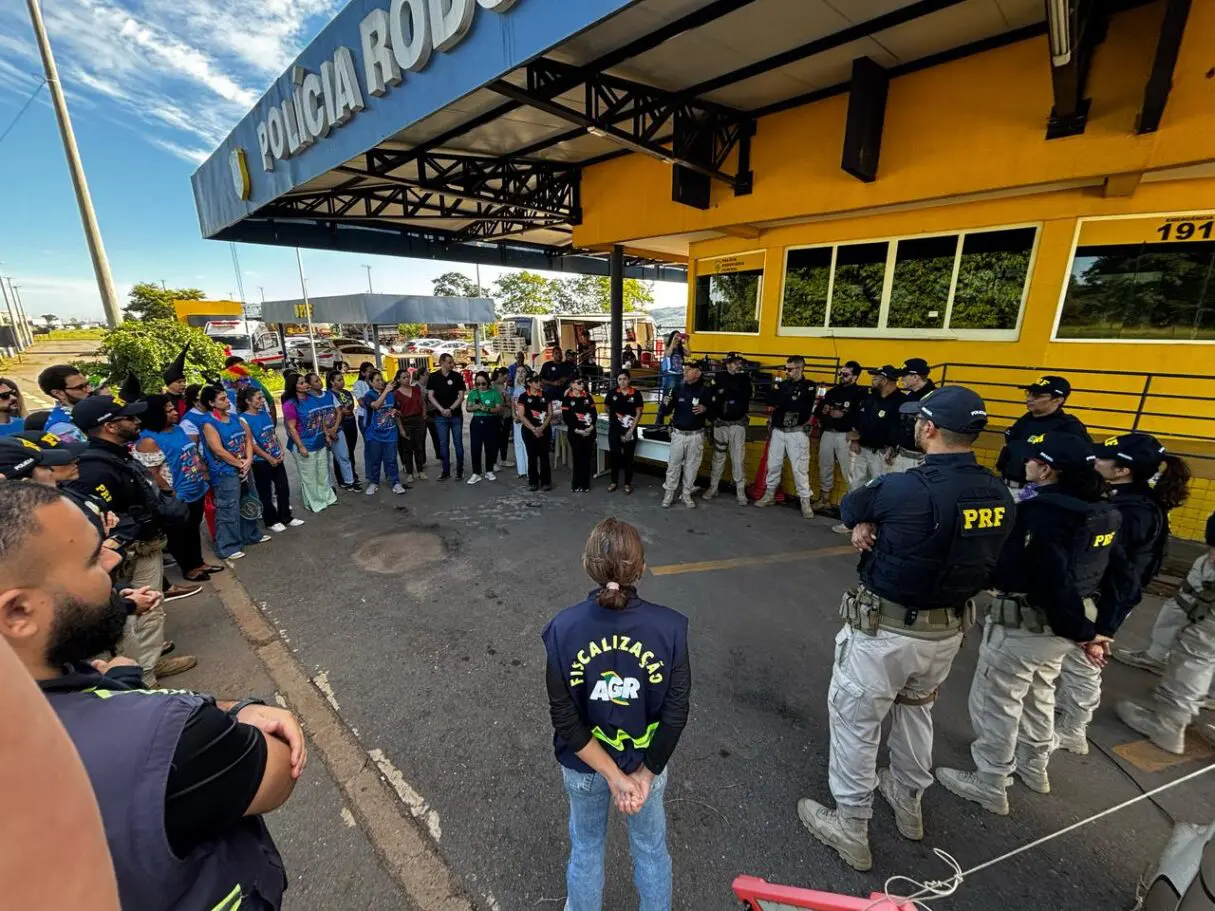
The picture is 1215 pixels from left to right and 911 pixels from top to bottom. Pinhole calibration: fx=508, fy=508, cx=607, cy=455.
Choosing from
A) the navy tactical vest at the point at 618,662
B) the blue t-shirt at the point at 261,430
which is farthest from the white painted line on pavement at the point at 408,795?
the blue t-shirt at the point at 261,430

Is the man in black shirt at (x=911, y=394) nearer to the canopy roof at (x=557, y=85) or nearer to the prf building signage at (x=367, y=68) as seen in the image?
the canopy roof at (x=557, y=85)

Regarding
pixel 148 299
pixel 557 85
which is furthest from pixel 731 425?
pixel 148 299

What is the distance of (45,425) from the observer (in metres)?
4.61

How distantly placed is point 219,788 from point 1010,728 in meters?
3.36

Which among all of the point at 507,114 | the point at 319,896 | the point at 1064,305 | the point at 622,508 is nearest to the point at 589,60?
the point at 507,114

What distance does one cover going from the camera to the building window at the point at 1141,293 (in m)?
6.09

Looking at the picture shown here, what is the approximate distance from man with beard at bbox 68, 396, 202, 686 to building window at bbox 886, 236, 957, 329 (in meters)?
9.40

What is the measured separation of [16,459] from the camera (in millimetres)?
2623

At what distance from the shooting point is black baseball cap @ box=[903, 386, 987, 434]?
7.43ft

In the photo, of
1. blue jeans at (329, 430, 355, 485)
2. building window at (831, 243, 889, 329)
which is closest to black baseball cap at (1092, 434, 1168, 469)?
building window at (831, 243, 889, 329)

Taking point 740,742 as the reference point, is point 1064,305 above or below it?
above

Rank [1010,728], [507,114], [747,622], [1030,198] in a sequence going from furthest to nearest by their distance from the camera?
[507,114]
[1030,198]
[747,622]
[1010,728]

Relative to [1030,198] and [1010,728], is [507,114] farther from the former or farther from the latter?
[1010,728]

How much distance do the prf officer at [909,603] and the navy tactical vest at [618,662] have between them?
3.86 feet
